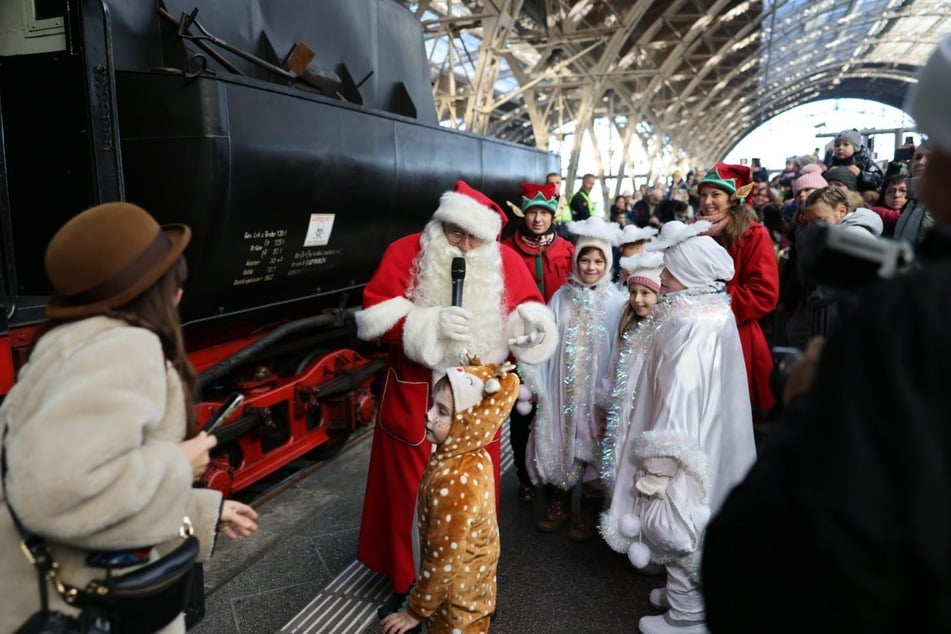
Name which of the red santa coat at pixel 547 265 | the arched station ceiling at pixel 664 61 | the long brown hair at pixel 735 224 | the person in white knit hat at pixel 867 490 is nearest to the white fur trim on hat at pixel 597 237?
the red santa coat at pixel 547 265

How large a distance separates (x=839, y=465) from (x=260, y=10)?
4.15 metres

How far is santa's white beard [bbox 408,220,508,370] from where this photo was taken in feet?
10.3

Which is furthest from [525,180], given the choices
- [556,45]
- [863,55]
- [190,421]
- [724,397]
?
[863,55]

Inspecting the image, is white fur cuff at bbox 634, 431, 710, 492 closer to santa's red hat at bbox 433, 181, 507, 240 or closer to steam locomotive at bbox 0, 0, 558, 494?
santa's red hat at bbox 433, 181, 507, 240

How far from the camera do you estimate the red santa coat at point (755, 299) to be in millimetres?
3619

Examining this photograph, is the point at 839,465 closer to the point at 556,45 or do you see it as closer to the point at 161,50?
the point at 161,50

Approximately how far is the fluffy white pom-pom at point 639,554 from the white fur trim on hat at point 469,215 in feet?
4.89

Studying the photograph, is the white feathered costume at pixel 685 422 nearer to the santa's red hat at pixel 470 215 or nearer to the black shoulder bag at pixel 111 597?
the santa's red hat at pixel 470 215

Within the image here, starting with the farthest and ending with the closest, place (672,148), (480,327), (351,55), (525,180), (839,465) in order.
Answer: (672,148) → (525,180) → (351,55) → (480,327) → (839,465)

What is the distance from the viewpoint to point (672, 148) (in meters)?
37.1

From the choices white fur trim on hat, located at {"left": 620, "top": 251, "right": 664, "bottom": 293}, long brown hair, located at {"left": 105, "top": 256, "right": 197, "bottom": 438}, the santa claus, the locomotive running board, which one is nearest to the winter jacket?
long brown hair, located at {"left": 105, "top": 256, "right": 197, "bottom": 438}

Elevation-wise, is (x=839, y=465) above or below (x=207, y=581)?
above

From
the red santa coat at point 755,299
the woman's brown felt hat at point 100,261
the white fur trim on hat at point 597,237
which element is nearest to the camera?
the woman's brown felt hat at point 100,261

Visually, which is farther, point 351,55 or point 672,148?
point 672,148
